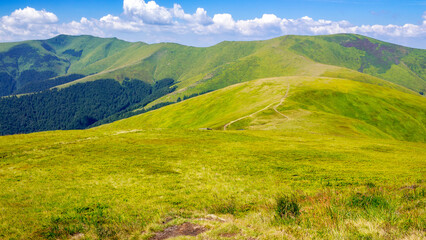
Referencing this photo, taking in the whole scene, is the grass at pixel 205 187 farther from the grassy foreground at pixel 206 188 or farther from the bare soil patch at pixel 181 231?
the bare soil patch at pixel 181 231

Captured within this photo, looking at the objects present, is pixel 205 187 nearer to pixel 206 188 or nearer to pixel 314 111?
pixel 206 188

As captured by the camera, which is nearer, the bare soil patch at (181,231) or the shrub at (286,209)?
the bare soil patch at (181,231)

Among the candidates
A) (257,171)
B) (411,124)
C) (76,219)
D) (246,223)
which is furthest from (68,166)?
(411,124)

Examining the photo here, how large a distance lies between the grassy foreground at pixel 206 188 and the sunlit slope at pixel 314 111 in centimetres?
4597

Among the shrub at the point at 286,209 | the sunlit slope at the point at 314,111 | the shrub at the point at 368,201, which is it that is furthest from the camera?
the sunlit slope at the point at 314,111

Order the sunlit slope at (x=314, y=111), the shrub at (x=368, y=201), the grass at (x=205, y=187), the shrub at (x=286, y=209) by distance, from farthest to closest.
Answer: the sunlit slope at (x=314, y=111) < the shrub at (x=368, y=201) < the shrub at (x=286, y=209) < the grass at (x=205, y=187)

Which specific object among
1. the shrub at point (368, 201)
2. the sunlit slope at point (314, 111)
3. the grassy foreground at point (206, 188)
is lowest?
the sunlit slope at point (314, 111)

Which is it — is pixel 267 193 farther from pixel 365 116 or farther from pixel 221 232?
pixel 365 116

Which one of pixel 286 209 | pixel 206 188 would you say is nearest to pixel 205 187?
pixel 206 188

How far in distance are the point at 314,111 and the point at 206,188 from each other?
9588 cm

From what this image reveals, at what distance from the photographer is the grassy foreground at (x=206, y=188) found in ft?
46.9

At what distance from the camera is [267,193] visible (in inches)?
890

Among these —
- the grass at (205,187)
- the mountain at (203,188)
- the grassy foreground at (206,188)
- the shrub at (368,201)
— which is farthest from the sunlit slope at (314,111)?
the shrub at (368,201)

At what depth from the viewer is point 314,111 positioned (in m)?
107
